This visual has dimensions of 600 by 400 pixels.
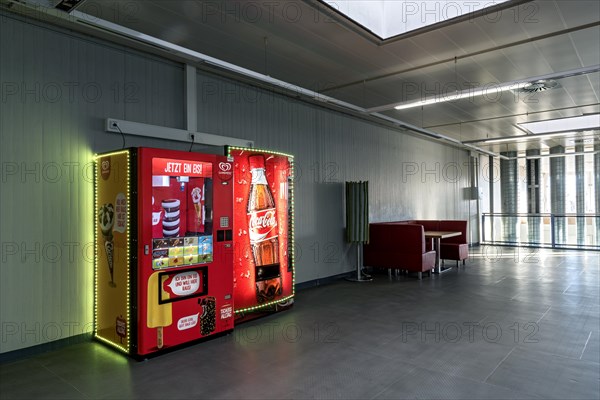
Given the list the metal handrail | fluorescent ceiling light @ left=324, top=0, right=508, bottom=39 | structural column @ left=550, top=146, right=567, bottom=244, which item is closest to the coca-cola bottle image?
fluorescent ceiling light @ left=324, top=0, right=508, bottom=39

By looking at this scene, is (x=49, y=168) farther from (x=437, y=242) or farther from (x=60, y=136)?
(x=437, y=242)

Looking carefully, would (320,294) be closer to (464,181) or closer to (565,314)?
(565,314)

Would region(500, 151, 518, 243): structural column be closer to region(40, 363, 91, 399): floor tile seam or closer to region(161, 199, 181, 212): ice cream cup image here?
region(161, 199, 181, 212): ice cream cup image

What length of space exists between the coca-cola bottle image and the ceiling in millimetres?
1578

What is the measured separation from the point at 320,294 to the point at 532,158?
37.7 feet

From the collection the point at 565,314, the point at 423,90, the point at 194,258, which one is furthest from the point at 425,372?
the point at 423,90

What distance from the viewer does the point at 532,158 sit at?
1428cm

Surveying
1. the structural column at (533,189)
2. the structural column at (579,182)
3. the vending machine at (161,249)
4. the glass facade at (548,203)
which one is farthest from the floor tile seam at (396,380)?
the structural column at (579,182)

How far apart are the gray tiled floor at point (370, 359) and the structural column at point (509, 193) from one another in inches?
358

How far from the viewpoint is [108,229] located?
4285mm

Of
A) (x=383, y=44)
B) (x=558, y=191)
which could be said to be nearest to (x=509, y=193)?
(x=558, y=191)

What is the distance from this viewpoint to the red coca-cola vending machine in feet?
Result: 17.1

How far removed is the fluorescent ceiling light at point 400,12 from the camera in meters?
4.26

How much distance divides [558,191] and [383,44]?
40.4 ft
